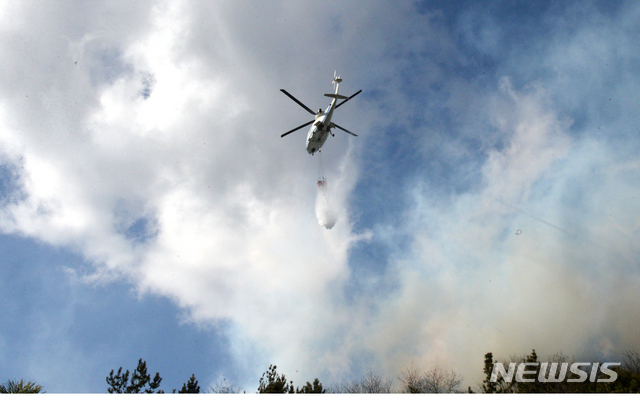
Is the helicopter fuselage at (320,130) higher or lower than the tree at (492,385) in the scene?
higher

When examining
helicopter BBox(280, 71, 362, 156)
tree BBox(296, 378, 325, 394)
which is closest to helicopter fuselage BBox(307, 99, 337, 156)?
helicopter BBox(280, 71, 362, 156)

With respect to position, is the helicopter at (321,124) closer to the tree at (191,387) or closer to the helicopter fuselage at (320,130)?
the helicopter fuselage at (320,130)

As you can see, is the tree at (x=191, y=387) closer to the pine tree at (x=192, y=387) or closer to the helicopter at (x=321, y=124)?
the pine tree at (x=192, y=387)

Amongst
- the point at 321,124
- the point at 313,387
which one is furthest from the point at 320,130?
the point at 313,387

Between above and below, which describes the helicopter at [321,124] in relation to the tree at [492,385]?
above

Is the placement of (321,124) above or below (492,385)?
above

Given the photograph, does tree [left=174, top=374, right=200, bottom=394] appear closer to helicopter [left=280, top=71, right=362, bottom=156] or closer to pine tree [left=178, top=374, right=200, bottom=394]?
pine tree [left=178, top=374, right=200, bottom=394]

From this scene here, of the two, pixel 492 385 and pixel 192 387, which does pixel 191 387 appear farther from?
pixel 492 385

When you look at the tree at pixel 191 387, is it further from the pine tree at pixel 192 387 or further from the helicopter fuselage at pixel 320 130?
the helicopter fuselage at pixel 320 130

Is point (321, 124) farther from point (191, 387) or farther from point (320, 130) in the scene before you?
point (191, 387)

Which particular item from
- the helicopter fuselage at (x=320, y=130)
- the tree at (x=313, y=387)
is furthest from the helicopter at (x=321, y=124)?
the tree at (x=313, y=387)
